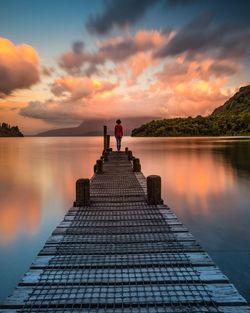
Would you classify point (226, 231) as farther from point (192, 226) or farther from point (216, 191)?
point (216, 191)

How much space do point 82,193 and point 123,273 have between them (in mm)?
4820

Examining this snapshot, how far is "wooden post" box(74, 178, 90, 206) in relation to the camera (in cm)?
921

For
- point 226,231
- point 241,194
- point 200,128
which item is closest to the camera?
point 226,231

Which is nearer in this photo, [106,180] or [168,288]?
[168,288]

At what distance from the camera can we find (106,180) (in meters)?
14.8

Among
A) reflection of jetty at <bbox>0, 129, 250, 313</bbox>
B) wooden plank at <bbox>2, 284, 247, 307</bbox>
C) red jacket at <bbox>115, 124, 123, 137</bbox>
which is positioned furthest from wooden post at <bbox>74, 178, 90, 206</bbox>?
red jacket at <bbox>115, 124, 123, 137</bbox>

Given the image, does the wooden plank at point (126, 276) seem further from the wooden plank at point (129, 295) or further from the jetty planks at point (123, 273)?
the wooden plank at point (129, 295)

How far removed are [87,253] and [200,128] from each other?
7348 inches

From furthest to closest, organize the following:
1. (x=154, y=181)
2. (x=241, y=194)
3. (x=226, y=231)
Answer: (x=241, y=194) < (x=226, y=231) < (x=154, y=181)

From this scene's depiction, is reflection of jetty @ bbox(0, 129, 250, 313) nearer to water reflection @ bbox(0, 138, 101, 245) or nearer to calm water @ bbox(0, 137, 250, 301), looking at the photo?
Answer: calm water @ bbox(0, 137, 250, 301)

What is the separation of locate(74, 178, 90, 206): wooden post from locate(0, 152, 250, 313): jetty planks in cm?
143

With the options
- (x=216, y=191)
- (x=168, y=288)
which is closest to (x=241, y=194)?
(x=216, y=191)

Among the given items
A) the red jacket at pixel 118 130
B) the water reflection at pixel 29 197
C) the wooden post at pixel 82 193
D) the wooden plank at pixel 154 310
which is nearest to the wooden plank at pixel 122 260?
the wooden plank at pixel 154 310

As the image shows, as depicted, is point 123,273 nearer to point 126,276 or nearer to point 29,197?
point 126,276
